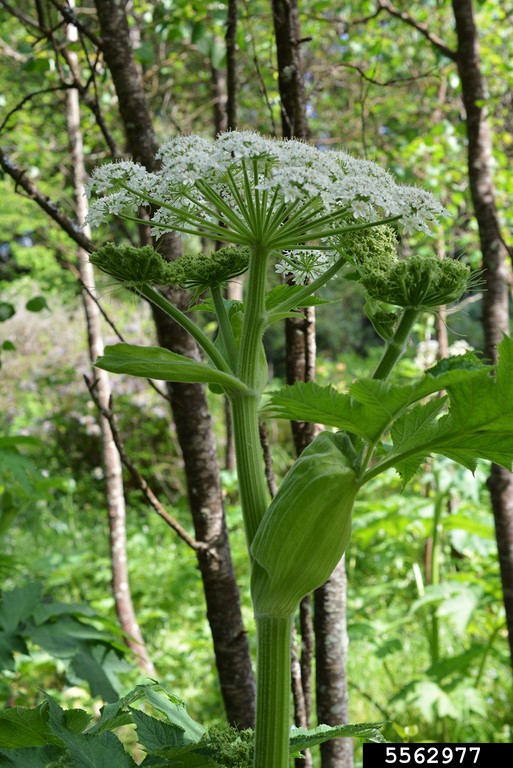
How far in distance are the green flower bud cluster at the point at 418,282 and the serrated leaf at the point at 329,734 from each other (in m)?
0.38

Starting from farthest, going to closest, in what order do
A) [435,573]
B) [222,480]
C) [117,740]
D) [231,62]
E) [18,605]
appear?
[222,480] → [435,573] → [18,605] → [231,62] → [117,740]

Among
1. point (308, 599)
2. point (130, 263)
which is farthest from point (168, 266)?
point (308, 599)

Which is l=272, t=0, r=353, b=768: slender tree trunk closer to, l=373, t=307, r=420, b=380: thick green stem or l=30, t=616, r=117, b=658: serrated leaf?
l=30, t=616, r=117, b=658: serrated leaf

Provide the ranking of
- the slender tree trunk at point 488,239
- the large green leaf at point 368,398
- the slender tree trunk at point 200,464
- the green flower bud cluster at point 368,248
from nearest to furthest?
the large green leaf at point 368,398, the green flower bud cluster at point 368,248, the slender tree trunk at point 200,464, the slender tree trunk at point 488,239

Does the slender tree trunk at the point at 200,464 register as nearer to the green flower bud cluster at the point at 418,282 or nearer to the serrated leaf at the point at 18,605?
the serrated leaf at the point at 18,605

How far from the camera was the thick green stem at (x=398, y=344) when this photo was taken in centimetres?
65

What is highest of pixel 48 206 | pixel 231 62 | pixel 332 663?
pixel 231 62

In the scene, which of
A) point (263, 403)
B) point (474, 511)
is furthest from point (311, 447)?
point (474, 511)

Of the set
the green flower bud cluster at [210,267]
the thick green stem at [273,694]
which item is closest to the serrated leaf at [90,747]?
the thick green stem at [273,694]

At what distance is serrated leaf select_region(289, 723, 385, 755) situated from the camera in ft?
2.19

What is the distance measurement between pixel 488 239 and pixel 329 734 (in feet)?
5.23

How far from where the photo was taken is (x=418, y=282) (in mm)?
617

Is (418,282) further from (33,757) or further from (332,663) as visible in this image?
(332,663)

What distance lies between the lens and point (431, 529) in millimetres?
3328
